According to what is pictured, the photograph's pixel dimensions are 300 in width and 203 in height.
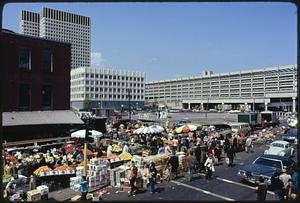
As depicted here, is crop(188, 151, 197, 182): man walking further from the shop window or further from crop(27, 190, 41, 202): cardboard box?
the shop window

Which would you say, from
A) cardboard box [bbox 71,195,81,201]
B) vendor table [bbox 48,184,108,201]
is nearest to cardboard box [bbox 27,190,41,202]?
vendor table [bbox 48,184,108,201]

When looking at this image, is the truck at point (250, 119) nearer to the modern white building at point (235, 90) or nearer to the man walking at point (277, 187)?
the man walking at point (277, 187)

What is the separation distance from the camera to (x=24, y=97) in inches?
1158

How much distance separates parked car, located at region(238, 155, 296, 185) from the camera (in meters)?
14.3

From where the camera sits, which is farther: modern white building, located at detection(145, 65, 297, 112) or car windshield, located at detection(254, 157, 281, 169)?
modern white building, located at detection(145, 65, 297, 112)

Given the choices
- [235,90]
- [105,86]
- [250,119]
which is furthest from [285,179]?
[235,90]

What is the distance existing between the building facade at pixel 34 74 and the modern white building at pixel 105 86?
75147mm

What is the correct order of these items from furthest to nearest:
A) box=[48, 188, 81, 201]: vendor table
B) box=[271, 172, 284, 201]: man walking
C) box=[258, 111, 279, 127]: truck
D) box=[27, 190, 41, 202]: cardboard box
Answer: box=[258, 111, 279, 127]: truck, box=[48, 188, 81, 201]: vendor table, box=[27, 190, 41, 202]: cardboard box, box=[271, 172, 284, 201]: man walking

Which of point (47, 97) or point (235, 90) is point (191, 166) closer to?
point (47, 97)

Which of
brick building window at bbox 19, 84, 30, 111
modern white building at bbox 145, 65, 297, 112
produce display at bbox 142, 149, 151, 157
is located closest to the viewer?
produce display at bbox 142, 149, 151, 157

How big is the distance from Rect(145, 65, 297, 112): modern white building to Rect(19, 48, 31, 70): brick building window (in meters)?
69.9

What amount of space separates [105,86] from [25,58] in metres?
85.7

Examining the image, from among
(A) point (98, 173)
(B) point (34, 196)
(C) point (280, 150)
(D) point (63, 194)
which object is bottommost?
(D) point (63, 194)

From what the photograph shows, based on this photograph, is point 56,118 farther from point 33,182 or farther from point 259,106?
point 259,106
